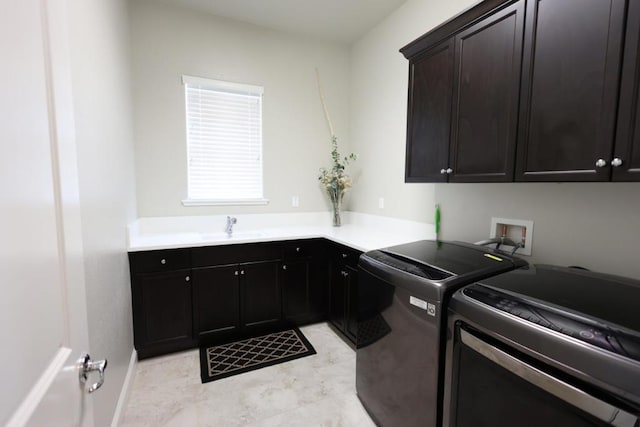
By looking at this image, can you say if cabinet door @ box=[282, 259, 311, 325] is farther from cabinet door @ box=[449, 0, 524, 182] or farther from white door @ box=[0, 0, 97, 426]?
white door @ box=[0, 0, 97, 426]

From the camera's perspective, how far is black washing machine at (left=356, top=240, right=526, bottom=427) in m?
1.31

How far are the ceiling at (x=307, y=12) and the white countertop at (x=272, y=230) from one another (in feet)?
6.42

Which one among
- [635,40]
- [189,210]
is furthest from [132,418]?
[635,40]

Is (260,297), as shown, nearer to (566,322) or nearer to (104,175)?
(104,175)

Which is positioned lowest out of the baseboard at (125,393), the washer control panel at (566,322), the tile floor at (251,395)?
the tile floor at (251,395)

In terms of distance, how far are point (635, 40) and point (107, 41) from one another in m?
2.57

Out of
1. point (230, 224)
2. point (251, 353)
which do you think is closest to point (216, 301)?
point (251, 353)

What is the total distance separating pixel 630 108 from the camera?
104 cm

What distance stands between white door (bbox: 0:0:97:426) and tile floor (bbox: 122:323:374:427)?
138 cm

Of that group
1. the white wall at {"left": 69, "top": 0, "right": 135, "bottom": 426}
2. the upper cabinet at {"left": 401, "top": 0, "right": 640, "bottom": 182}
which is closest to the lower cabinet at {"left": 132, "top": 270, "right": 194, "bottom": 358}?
the white wall at {"left": 69, "top": 0, "right": 135, "bottom": 426}

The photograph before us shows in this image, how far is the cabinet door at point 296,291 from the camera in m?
2.76

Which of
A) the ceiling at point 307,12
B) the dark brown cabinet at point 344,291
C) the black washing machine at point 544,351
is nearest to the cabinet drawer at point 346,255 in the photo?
the dark brown cabinet at point 344,291

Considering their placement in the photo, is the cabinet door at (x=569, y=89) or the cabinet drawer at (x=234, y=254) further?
the cabinet drawer at (x=234, y=254)

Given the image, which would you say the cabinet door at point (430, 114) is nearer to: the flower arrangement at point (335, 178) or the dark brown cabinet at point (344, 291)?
the dark brown cabinet at point (344, 291)
